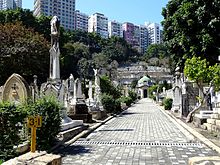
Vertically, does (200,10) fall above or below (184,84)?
above

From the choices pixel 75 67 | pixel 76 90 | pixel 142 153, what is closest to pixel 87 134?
pixel 142 153

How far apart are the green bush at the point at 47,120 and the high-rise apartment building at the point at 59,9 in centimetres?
11171

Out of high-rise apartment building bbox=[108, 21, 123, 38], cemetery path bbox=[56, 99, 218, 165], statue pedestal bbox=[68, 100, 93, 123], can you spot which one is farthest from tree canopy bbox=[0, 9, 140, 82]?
high-rise apartment building bbox=[108, 21, 123, 38]

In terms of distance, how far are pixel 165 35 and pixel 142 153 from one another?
20207 mm

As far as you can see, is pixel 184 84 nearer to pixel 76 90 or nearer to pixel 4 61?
pixel 76 90

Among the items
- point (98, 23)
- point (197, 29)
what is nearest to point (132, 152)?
point (197, 29)

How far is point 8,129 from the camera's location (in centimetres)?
817

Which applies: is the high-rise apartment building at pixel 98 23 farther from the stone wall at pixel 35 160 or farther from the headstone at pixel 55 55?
the stone wall at pixel 35 160

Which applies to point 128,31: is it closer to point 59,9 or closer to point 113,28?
point 113,28

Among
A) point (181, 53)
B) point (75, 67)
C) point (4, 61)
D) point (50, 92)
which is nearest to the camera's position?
point (50, 92)

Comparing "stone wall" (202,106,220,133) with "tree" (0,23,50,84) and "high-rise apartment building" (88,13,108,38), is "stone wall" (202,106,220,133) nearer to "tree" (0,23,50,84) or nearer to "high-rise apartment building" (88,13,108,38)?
"tree" (0,23,50,84)

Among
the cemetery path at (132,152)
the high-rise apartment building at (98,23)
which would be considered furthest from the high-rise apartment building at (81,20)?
the cemetery path at (132,152)

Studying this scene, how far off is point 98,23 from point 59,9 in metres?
46.9

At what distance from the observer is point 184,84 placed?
25.3 metres
